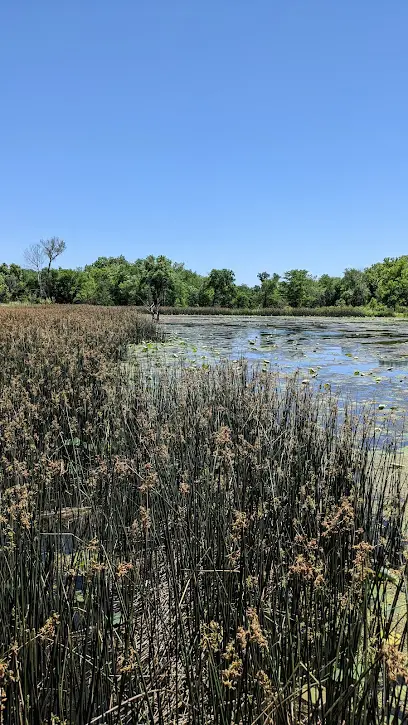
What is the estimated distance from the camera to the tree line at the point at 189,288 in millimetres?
A: 53156

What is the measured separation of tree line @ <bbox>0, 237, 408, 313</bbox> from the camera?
53.2m

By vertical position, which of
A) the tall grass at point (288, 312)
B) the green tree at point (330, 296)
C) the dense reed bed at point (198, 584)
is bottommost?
the dense reed bed at point (198, 584)

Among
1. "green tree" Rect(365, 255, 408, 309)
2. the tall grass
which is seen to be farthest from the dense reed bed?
"green tree" Rect(365, 255, 408, 309)

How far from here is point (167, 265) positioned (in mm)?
51312

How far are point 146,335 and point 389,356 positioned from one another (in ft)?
26.0

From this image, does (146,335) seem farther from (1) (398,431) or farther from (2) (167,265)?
(2) (167,265)

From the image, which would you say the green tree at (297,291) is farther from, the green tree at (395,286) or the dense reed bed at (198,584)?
the dense reed bed at (198,584)

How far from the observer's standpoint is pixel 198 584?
6.70 ft

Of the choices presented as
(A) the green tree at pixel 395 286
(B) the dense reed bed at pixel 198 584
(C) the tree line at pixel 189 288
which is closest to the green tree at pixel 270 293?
(C) the tree line at pixel 189 288

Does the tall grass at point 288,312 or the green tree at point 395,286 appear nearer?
the tall grass at point 288,312

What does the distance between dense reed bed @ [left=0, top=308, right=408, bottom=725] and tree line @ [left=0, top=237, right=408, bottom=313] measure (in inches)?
1890

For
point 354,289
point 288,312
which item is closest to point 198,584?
point 288,312

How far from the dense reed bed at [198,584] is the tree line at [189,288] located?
1890 inches

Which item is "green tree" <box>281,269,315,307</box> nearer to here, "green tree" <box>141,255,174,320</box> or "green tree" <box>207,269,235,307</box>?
"green tree" <box>207,269,235,307</box>
